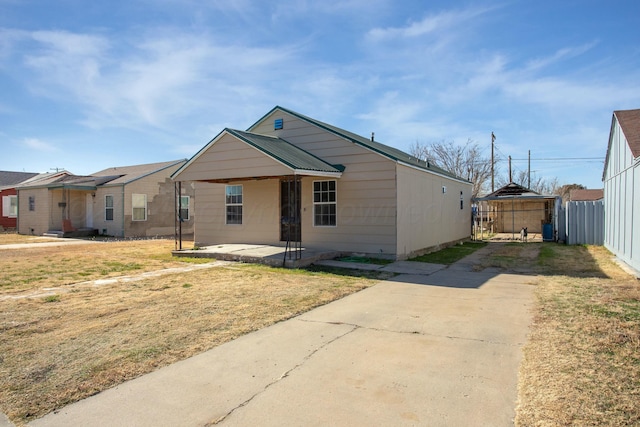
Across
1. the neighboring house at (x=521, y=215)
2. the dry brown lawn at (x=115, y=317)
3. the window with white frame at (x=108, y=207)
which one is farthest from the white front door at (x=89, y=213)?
the neighboring house at (x=521, y=215)

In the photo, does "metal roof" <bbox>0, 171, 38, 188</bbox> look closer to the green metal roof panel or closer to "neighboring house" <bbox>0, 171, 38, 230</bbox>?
"neighboring house" <bbox>0, 171, 38, 230</bbox>

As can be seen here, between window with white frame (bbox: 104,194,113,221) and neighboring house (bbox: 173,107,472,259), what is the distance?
394 inches

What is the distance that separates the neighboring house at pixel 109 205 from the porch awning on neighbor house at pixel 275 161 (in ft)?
36.6

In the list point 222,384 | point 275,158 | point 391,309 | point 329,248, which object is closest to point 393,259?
point 329,248

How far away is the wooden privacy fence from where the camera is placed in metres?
17.6

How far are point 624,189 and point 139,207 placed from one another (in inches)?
848

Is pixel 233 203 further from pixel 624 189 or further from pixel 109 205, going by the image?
pixel 109 205

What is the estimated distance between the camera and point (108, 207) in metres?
23.5

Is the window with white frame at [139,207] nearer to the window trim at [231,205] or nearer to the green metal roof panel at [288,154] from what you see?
the window trim at [231,205]

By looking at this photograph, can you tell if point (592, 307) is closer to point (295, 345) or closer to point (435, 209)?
point (295, 345)

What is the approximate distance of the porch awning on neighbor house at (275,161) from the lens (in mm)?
11016

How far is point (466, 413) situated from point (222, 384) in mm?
2070

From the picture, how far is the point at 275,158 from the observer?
11.0 metres

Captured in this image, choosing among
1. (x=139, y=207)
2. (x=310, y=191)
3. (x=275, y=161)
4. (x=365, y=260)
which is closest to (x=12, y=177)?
(x=139, y=207)
